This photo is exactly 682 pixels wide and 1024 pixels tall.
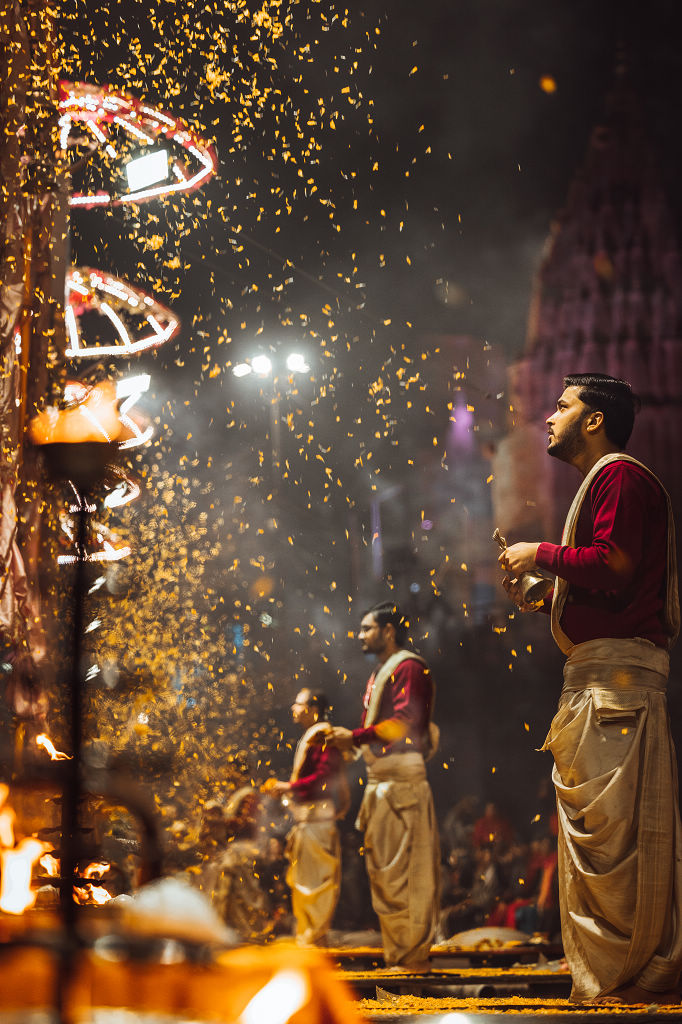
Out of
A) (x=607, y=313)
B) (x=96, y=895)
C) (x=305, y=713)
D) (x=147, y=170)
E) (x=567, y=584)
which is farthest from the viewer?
(x=607, y=313)

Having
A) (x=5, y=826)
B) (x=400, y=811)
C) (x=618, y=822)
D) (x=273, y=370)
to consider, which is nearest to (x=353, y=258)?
(x=273, y=370)

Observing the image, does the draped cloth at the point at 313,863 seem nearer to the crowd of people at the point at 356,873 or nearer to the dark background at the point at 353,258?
the crowd of people at the point at 356,873

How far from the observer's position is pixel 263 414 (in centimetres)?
1069

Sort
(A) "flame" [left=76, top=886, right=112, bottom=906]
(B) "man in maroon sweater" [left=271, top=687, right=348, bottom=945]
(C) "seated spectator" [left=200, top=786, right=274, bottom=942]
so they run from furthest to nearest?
(C) "seated spectator" [left=200, top=786, right=274, bottom=942], (B) "man in maroon sweater" [left=271, top=687, right=348, bottom=945], (A) "flame" [left=76, top=886, right=112, bottom=906]

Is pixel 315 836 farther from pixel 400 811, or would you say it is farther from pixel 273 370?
pixel 273 370

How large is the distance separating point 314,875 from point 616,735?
3599mm

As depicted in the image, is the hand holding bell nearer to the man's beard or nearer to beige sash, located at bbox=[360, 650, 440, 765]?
the man's beard

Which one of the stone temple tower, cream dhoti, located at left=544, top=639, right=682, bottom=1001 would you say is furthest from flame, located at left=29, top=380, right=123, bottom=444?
the stone temple tower

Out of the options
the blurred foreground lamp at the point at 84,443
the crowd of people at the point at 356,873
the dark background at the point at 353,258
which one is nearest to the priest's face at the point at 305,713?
the crowd of people at the point at 356,873

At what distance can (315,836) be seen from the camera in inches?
259

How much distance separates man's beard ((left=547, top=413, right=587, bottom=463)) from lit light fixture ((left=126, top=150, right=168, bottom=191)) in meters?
4.61

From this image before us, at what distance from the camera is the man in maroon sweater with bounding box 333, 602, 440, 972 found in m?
4.86

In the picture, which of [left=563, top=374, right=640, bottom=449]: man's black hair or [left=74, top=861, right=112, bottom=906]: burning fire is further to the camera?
[left=74, top=861, right=112, bottom=906]: burning fire

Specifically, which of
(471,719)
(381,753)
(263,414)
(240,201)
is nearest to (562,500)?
(471,719)
